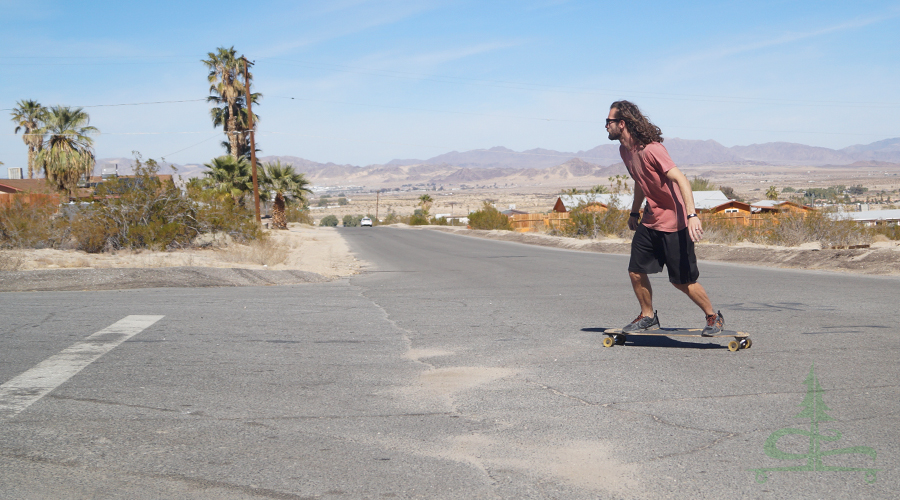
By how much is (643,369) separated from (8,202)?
20287 millimetres

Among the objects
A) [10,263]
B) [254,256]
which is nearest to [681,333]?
[10,263]

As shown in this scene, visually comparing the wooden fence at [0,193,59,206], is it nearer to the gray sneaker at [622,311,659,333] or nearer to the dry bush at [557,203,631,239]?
Answer: the gray sneaker at [622,311,659,333]

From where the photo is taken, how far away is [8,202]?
20.1 meters

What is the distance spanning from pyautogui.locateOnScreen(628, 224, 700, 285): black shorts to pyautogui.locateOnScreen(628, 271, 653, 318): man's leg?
6 cm

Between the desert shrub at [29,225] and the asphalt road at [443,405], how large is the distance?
40.6ft

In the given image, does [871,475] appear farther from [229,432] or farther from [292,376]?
[292,376]

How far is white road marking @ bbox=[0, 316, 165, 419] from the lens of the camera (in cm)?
481

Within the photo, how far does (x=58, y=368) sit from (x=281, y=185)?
44618 mm

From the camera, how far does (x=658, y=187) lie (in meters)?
6.07

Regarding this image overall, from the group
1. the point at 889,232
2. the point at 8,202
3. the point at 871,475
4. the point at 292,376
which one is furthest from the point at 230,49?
the point at 871,475

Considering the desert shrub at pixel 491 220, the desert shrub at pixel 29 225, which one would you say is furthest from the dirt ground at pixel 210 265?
the desert shrub at pixel 491 220

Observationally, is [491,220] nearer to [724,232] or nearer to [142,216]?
[724,232]

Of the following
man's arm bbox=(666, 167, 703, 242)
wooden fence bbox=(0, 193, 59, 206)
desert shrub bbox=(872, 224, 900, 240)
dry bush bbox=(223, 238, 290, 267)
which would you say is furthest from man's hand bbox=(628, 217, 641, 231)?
desert shrub bbox=(872, 224, 900, 240)

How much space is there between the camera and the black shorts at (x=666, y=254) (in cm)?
602
